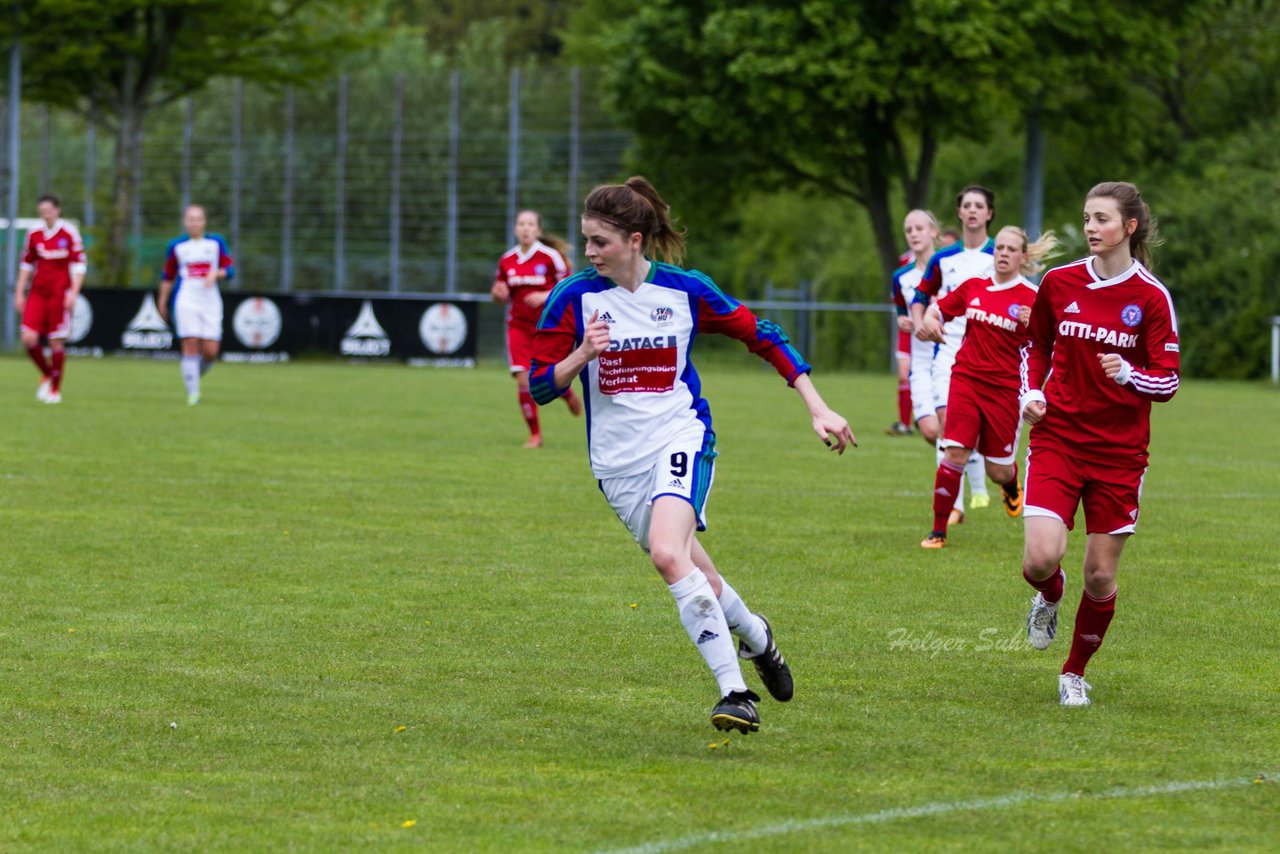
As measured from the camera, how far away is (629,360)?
20.9 ft

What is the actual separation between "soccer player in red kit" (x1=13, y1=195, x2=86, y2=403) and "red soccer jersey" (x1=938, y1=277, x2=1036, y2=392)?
43.9 feet

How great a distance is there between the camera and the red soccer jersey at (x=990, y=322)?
10688mm

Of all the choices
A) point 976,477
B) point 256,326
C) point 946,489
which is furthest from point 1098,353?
point 256,326

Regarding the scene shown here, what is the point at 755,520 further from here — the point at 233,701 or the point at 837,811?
the point at 837,811

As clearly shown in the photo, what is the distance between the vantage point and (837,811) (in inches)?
201

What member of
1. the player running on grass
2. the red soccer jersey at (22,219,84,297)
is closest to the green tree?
the red soccer jersey at (22,219,84,297)

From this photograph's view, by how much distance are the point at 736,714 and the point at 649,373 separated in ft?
4.11

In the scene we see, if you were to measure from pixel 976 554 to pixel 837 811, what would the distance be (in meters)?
5.58

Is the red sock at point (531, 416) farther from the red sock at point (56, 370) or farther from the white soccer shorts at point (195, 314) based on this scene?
the red sock at point (56, 370)

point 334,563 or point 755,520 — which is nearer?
point 334,563

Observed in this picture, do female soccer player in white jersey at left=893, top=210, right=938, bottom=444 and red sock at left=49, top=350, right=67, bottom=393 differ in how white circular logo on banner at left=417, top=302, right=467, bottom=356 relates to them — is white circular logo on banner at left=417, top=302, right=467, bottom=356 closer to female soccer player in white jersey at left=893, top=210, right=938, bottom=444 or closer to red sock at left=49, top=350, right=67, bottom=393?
red sock at left=49, top=350, right=67, bottom=393

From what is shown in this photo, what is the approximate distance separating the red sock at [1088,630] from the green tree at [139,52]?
1479 inches

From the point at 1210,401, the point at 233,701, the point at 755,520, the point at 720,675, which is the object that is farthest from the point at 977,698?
the point at 1210,401

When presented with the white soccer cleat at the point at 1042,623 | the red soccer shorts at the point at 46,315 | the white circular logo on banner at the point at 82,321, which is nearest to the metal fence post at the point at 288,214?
the white circular logo on banner at the point at 82,321
